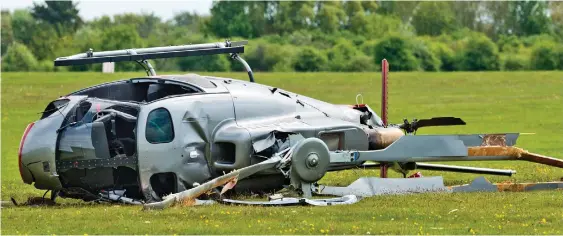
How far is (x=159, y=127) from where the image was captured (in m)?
20.5

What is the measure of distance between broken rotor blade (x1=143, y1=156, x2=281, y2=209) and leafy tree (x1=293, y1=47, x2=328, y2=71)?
66835 millimetres

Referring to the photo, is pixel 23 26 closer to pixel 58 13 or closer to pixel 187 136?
pixel 58 13

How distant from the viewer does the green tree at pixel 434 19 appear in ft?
336

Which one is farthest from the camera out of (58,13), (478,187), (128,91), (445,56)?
(58,13)

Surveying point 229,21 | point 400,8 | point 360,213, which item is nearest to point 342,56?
point 229,21

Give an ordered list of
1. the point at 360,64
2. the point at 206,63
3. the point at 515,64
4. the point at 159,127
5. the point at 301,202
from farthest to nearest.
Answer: the point at 515,64 → the point at 206,63 → the point at 360,64 → the point at 159,127 → the point at 301,202

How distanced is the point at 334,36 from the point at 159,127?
248ft

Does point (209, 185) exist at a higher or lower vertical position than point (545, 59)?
higher

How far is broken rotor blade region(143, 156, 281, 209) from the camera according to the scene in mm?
19328

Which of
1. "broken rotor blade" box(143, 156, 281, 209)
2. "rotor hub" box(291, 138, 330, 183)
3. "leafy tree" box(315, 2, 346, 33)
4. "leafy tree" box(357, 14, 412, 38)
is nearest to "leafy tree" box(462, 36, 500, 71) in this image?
"leafy tree" box(357, 14, 412, 38)

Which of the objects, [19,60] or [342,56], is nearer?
[342,56]

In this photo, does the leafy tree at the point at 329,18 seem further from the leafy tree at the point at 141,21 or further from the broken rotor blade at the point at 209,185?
the broken rotor blade at the point at 209,185

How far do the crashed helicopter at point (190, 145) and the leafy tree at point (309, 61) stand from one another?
65461mm

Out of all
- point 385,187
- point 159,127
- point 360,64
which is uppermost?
point 159,127
